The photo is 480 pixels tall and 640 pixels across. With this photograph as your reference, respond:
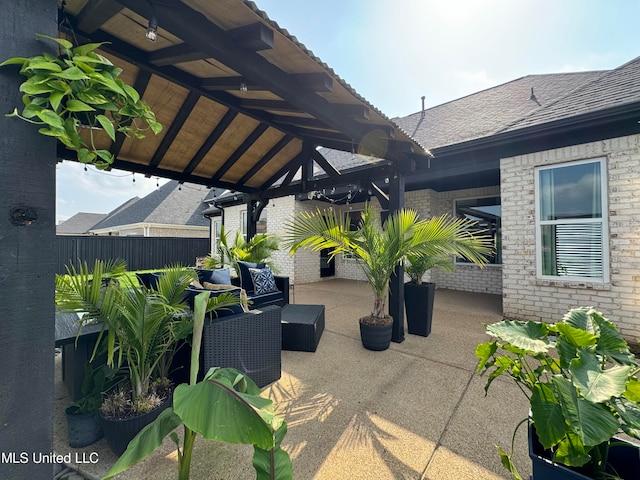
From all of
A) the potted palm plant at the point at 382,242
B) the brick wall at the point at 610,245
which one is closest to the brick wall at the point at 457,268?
the brick wall at the point at 610,245

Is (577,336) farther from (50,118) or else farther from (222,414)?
(50,118)

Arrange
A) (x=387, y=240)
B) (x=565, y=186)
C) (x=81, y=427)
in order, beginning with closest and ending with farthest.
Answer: (x=81, y=427) < (x=387, y=240) < (x=565, y=186)

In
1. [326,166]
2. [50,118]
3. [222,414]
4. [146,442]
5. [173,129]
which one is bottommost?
[146,442]

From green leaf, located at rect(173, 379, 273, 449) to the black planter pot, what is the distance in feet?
8.52

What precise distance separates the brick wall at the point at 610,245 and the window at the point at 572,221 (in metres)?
0.10

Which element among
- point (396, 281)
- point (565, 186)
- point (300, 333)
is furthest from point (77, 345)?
point (565, 186)

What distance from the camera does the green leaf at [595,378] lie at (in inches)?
38.7

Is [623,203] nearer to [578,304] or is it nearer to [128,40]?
[578,304]

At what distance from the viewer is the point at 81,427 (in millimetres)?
1953

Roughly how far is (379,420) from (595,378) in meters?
Answer: 1.64

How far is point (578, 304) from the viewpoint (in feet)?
13.6

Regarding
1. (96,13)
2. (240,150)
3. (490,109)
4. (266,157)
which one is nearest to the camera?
(96,13)

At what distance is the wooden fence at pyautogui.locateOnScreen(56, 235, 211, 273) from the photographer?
7.91 meters

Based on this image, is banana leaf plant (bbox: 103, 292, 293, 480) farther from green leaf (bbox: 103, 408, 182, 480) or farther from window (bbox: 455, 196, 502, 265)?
window (bbox: 455, 196, 502, 265)
